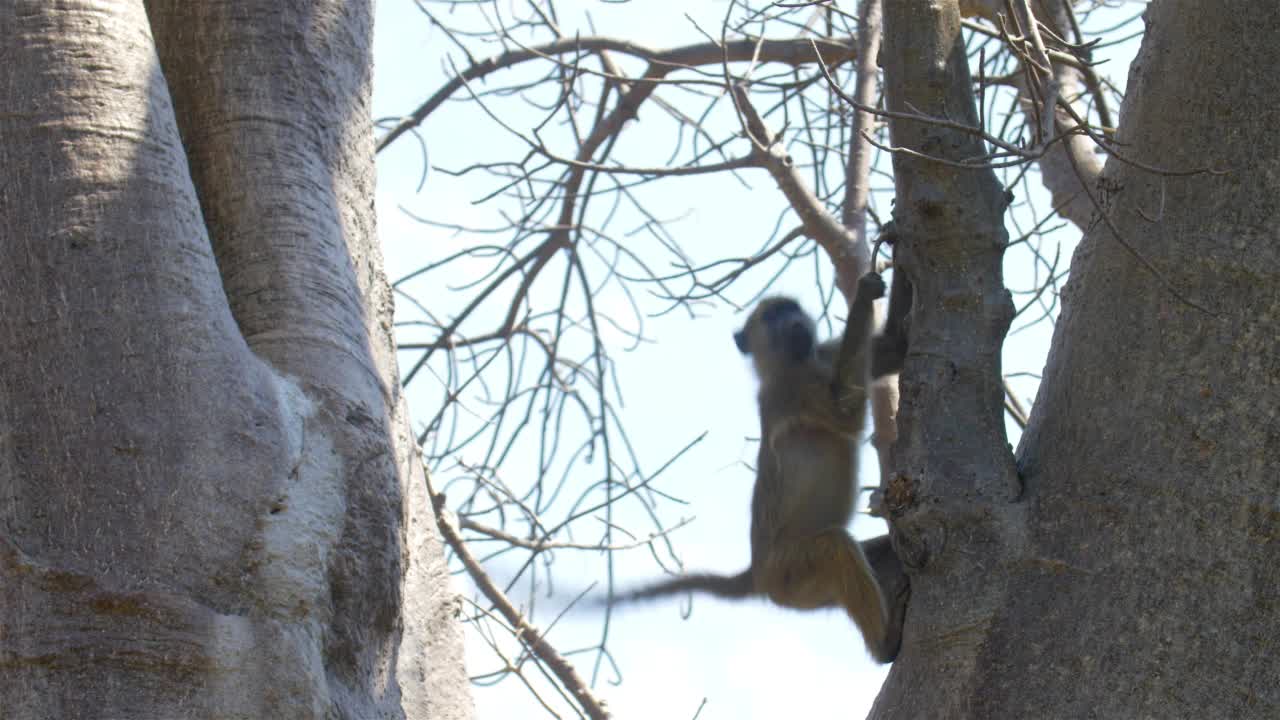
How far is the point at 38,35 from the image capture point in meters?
1.80

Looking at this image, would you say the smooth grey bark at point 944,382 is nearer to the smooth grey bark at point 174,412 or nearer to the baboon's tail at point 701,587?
the smooth grey bark at point 174,412

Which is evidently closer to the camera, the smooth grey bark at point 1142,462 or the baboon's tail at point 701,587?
the smooth grey bark at point 1142,462

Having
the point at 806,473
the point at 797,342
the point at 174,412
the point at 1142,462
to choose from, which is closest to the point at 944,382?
the point at 1142,462

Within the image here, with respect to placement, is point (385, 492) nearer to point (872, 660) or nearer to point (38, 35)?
point (38, 35)

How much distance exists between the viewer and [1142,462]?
76.1 inches

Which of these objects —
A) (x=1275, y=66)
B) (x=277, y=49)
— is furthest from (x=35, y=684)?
(x=1275, y=66)

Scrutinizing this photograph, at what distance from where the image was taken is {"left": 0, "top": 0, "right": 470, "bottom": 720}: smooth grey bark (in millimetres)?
1547

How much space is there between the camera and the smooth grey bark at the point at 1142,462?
5.96 feet

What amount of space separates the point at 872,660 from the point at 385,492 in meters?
1.84

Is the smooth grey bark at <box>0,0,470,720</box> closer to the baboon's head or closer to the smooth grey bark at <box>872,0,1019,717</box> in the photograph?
the smooth grey bark at <box>872,0,1019,717</box>

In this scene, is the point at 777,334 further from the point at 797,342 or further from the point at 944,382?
the point at 944,382

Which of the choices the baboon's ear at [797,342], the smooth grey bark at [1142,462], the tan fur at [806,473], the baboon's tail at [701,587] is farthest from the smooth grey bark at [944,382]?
the baboon's ear at [797,342]

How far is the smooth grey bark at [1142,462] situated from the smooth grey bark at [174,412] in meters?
0.88

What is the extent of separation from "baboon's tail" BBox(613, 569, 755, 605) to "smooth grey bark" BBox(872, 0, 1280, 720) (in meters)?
1.96
